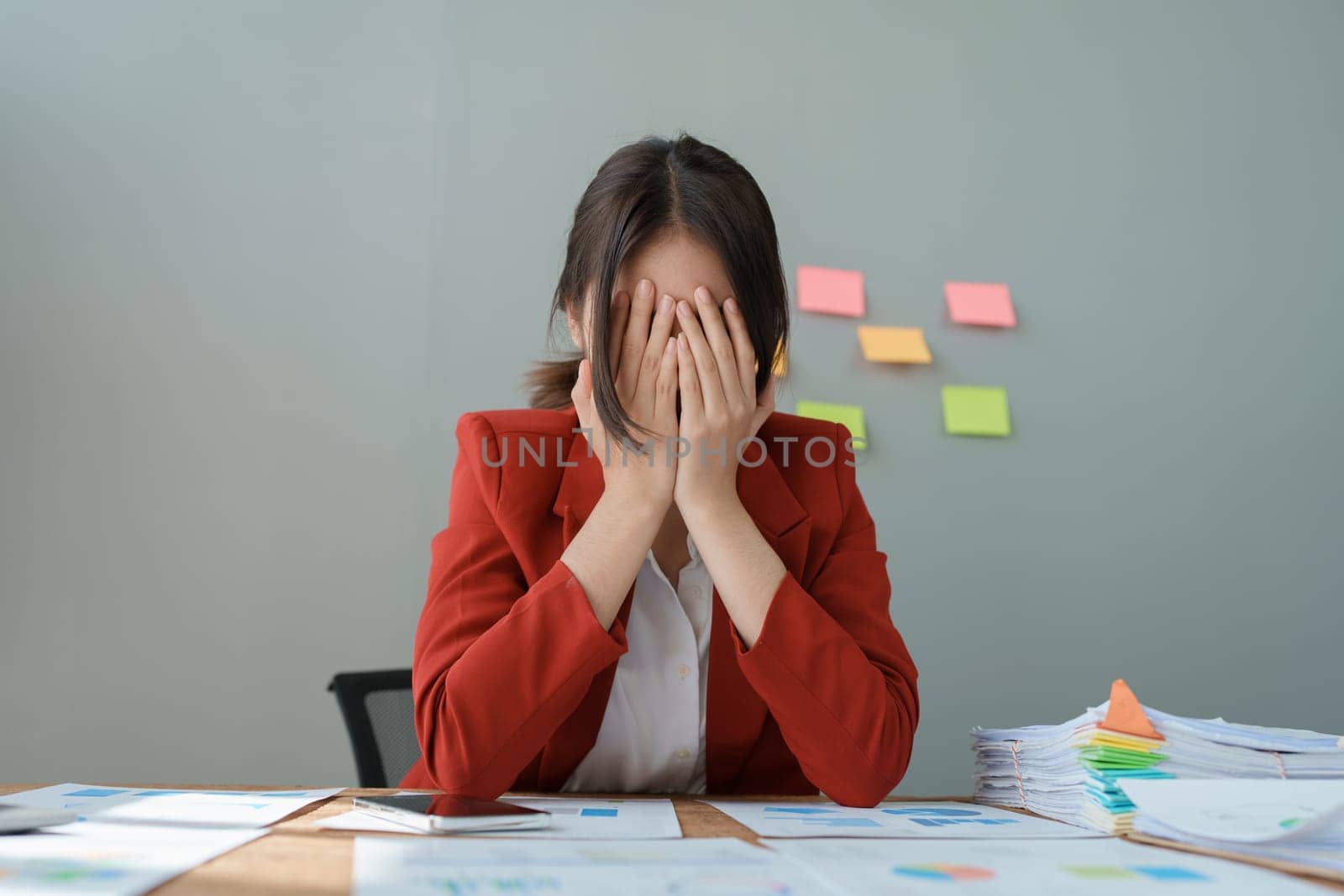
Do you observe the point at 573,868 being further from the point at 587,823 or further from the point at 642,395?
the point at 642,395

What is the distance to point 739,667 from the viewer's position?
953mm

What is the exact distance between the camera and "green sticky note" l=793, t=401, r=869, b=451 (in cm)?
189

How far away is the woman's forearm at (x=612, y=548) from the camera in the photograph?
90 cm

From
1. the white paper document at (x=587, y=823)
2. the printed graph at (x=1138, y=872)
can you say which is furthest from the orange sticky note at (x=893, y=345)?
the printed graph at (x=1138, y=872)

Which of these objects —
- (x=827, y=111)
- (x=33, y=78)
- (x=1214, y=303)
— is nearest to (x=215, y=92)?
(x=33, y=78)

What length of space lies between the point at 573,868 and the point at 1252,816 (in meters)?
0.41

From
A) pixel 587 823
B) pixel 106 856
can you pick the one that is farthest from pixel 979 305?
pixel 106 856

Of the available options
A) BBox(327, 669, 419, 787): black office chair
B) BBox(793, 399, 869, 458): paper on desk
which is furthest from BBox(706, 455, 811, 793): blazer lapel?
BBox(793, 399, 869, 458): paper on desk

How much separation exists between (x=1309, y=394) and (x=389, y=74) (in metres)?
1.92

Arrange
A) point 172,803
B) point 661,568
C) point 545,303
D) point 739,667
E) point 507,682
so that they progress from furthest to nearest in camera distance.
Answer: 1. point 545,303
2. point 661,568
3. point 739,667
4. point 507,682
5. point 172,803

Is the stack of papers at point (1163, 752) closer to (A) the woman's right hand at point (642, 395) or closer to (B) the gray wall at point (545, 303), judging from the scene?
(A) the woman's right hand at point (642, 395)

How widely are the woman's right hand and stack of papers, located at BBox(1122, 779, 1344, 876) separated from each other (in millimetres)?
479

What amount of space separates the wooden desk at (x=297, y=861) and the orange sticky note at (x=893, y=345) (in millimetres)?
1335

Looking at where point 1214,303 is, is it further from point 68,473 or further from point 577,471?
point 68,473
